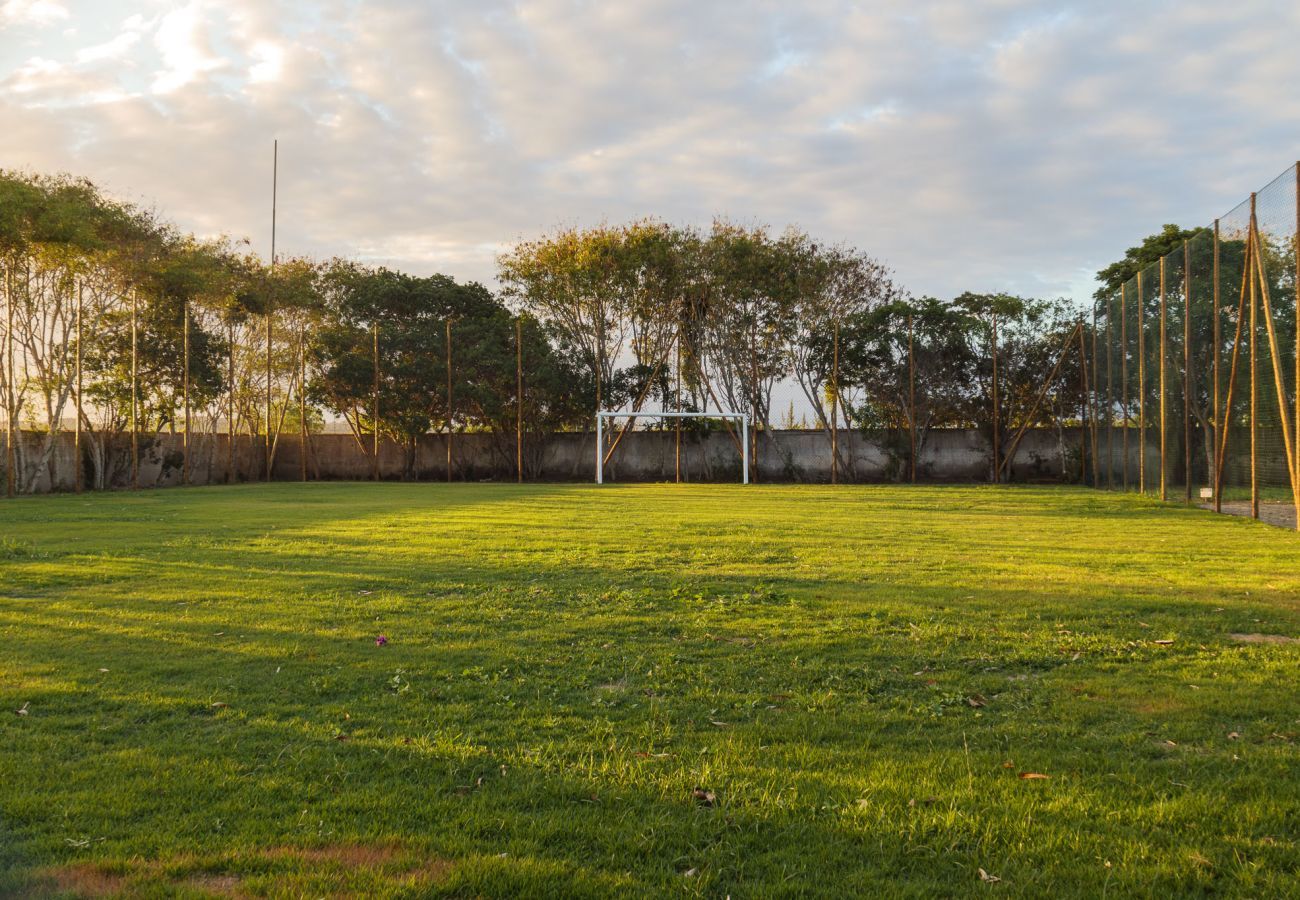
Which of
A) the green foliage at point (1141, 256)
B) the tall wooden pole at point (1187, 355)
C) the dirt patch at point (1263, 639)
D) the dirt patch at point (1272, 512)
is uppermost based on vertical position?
the green foliage at point (1141, 256)

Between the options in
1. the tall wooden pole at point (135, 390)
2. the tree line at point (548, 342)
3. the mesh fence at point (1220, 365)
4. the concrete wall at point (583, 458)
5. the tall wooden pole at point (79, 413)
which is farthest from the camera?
the concrete wall at point (583, 458)

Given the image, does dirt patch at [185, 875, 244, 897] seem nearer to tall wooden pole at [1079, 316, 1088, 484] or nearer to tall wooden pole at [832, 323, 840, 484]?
tall wooden pole at [1079, 316, 1088, 484]

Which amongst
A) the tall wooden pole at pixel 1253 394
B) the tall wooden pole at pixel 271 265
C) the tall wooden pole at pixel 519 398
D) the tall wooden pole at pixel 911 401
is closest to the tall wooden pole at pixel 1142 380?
the tall wooden pole at pixel 1253 394

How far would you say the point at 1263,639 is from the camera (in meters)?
5.04

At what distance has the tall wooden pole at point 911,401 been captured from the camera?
25.2 metres

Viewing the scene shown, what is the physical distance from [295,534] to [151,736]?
7878 millimetres

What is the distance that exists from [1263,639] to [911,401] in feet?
69.1

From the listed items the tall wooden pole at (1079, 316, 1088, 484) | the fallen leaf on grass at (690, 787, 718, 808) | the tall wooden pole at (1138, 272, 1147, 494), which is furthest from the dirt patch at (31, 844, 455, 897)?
the tall wooden pole at (1079, 316, 1088, 484)

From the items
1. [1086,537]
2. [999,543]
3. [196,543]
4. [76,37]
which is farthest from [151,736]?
[76,37]

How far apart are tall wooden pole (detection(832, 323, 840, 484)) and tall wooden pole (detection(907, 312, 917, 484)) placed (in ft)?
6.83

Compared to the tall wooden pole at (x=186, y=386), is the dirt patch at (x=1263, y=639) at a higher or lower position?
lower

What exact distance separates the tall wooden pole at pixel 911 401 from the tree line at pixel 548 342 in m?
0.09

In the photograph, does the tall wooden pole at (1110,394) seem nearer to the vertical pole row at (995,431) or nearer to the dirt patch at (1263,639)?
the vertical pole row at (995,431)

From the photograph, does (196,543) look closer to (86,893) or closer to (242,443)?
(86,893)
